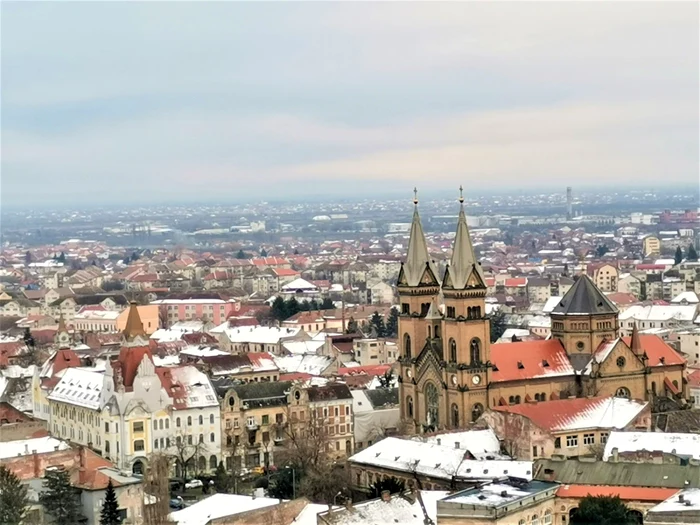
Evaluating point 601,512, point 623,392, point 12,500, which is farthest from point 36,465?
point 623,392

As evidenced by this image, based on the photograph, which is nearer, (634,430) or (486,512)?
(486,512)

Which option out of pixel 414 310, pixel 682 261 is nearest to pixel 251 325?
pixel 414 310

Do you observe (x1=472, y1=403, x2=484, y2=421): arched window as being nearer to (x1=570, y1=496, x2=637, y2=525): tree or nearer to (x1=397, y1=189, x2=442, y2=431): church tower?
(x1=397, y1=189, x2=442, y2=431): church tower

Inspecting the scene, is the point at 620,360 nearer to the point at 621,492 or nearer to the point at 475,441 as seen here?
the point at 475,441

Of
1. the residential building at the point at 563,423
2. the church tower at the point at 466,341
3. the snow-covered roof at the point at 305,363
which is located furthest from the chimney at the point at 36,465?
the snow-covered roof at the point at 305,363

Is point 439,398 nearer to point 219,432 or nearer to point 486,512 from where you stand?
point 219,432

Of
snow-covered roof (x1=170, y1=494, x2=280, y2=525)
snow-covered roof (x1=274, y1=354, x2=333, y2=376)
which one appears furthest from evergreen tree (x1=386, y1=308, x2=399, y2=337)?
snow-covered roof (x1=170, y1=494, x2=280, y2=525)
